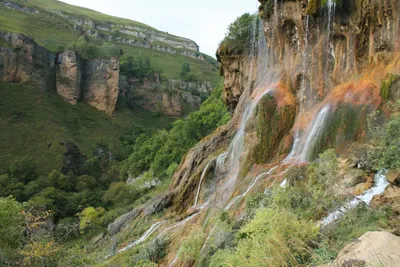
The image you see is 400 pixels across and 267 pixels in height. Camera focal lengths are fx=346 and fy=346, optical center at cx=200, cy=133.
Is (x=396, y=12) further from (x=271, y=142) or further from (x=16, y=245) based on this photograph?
(x=16, y=245)

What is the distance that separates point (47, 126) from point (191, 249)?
169 ft

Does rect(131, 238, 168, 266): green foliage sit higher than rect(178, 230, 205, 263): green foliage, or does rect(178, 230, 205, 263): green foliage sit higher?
rect(178, 230, 205, 263): green foliage

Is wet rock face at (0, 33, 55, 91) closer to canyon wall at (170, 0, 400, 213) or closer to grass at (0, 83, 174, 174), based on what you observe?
grass at (0, 83, 174, 174)

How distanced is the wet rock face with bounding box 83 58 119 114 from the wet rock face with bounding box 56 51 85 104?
8.61ft

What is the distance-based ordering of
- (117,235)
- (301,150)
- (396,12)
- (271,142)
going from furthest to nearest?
(117,235) → (271,142) → (301,150) → (396,12)

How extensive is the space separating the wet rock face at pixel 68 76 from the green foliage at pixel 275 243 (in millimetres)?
65031

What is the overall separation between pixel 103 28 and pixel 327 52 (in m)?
115

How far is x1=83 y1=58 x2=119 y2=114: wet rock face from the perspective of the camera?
230 feet

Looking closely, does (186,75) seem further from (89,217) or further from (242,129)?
(242,129)

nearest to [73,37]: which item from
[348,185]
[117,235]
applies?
[117,235]

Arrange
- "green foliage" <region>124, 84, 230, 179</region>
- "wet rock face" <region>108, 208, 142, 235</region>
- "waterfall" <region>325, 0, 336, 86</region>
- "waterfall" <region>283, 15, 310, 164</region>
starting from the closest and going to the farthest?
"waterfall" <region>283, 15, 310, 164</region> → "waterfall" <region>325, 0, 336, 86</region> → "wet rock face" <region>108, 208, 142, 235</region> → "green foliage" <region>124, 84, 230, 179</region>

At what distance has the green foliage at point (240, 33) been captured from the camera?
27.0m

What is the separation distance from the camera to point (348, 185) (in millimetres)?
10273

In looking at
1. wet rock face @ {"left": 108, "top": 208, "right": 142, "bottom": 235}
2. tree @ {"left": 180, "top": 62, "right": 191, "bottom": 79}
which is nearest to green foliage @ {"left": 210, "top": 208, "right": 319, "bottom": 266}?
wet rock face @ {"left": 108, "top": 208, "right": 142, "bottom": 235}
